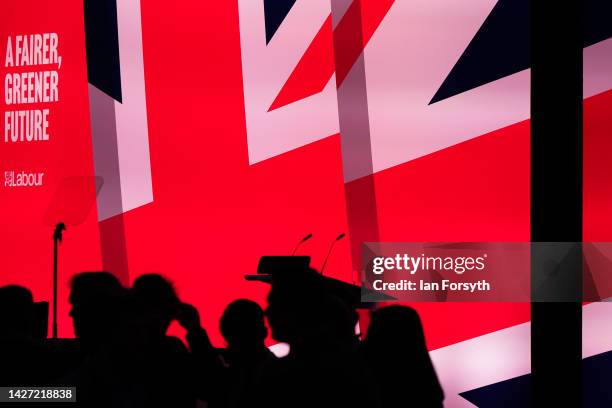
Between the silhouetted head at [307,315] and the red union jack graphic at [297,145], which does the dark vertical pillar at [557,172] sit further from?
the silhouetted head at [307,315]

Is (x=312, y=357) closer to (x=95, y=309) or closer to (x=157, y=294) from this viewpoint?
(x=95, y=309)

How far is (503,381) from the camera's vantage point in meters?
4.57

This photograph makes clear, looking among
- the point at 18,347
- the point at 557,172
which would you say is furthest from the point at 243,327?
the point at 557,172

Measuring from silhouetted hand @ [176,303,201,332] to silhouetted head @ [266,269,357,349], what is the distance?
619 mm

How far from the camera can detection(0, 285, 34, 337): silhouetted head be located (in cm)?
204

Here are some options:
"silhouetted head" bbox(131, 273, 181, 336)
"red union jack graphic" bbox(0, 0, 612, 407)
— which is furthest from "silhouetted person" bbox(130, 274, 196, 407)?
"red union jack graphic" bbox(0, 0, 612, 407)

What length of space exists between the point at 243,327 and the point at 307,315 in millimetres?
527

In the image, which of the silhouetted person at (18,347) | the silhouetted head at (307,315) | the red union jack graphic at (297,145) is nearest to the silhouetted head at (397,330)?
the silhouetted head at (307,315)

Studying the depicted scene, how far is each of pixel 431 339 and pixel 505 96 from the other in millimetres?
1660

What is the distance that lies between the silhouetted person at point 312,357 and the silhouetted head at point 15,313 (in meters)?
0.82

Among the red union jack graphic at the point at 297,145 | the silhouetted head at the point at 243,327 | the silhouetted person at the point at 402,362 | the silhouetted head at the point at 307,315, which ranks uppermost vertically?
the red union jack graphic at the point at 297,145

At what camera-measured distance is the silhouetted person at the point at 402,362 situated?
6.13 feet

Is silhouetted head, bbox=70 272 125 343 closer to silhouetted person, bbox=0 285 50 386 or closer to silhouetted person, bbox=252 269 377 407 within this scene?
silhouetted person, bbox=0 285 50 386

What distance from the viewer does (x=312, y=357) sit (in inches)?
59.8
